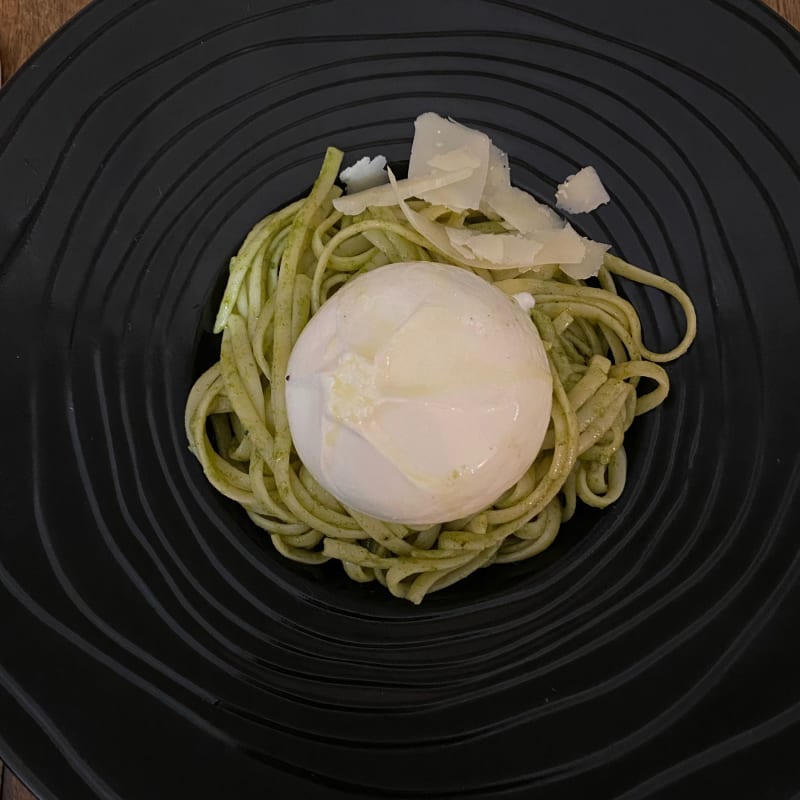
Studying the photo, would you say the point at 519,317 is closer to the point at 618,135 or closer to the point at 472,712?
the point at 618,135

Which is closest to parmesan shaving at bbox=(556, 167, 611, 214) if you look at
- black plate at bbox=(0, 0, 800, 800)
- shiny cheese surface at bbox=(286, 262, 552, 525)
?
black plate at bbox=(0, 0, 800, 800)

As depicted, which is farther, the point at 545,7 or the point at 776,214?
the point at 545,7

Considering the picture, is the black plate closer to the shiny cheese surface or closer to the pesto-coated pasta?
the pesto-coated pasta

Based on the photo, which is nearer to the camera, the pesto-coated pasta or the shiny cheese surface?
the shiny cheese surface

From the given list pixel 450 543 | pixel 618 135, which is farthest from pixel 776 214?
pixel 450 543

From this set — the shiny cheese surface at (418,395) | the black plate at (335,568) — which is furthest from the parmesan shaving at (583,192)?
the shiny cheese surface at (418,395)

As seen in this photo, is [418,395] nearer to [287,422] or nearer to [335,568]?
[287,422]

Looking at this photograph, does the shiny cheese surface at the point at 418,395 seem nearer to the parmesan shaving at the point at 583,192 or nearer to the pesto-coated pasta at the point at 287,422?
the pesto-coated pasta at the point at 287,422
